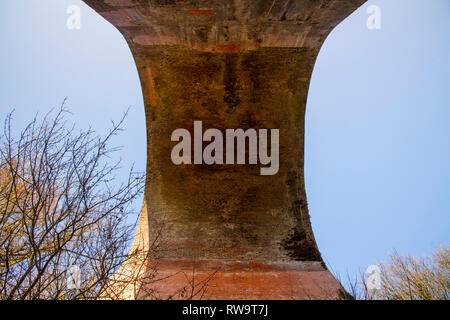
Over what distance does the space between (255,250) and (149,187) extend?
2.34 metres

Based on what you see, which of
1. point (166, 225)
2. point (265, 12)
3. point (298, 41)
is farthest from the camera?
point (166, 225)

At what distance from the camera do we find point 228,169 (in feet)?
20.4

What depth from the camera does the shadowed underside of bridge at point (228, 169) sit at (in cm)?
504

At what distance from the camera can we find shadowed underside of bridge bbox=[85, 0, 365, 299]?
198 inches

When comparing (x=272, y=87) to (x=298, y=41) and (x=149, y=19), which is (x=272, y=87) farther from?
(x=149, y=19)

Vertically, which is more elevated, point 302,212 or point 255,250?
point 302,212
